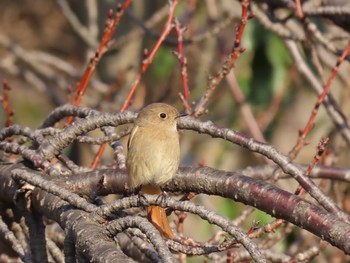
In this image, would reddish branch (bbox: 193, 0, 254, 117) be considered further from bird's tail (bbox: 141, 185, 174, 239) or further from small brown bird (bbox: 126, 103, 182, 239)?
bird's tail (bbox: 141, 185, 174, 239)

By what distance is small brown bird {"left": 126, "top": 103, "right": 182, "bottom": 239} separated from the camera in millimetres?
3141

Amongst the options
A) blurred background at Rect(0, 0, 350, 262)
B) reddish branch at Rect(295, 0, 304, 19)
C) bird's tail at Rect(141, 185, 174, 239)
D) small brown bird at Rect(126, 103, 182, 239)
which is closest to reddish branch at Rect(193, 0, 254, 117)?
small brown bird at Rect(126, 103, 182, 239)

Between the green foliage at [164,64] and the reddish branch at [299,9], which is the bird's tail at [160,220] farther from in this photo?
the green foliage at [164,64]

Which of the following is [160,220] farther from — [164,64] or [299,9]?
[164,64]

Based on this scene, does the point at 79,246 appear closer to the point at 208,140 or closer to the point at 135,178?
the point at 135,178

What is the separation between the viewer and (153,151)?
3.58m

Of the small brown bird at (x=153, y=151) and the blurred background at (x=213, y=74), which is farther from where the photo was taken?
the blurred background at (x=213, y=74)

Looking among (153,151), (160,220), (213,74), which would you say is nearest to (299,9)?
(153,151)

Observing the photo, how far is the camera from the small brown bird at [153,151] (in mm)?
3141

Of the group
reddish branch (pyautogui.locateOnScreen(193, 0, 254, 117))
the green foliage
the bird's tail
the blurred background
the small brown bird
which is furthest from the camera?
the green foliage

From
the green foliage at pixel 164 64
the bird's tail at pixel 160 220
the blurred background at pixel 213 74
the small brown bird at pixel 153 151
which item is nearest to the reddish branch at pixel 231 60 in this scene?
the small brown bird at pixel 153 151

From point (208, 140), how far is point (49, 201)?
21.8 feet

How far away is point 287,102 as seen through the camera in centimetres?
803

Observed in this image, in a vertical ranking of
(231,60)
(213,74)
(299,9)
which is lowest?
(231,60)
